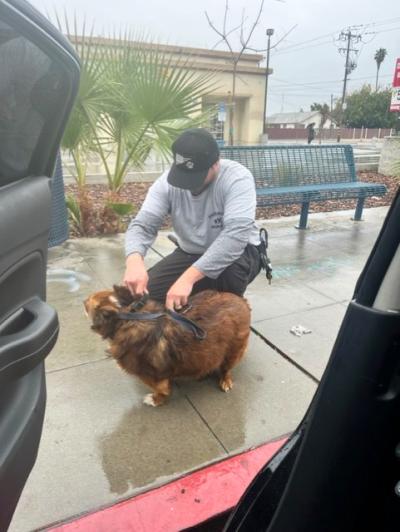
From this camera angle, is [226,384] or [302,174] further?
[302,174]

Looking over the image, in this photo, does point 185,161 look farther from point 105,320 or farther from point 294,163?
point 294,163

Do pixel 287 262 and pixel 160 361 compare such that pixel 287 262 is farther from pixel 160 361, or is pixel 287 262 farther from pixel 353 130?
pixel 353 130

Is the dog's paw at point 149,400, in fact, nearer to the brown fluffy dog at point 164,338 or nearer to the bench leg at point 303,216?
the brown fluffy dog at point 164,338

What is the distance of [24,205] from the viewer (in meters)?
1.21

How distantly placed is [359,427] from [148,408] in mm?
1742

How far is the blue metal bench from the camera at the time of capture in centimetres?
565

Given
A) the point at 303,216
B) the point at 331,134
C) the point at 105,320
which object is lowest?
the point at 303,216

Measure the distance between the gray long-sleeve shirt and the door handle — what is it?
1.31 metres

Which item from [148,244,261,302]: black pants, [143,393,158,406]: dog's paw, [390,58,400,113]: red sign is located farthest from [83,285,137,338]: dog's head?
[390,58,400,113]: red sign

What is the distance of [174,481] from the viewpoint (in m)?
1.96

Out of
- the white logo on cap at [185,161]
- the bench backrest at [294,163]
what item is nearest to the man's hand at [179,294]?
the white logo on cap at [185,161]

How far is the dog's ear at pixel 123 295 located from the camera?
2391 millimetres

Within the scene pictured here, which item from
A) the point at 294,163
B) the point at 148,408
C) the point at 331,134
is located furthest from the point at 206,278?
the point at 331,134

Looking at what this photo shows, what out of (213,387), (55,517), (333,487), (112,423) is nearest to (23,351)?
(333,487)
